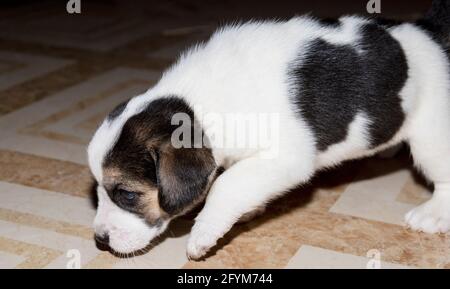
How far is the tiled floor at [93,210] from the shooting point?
2.85 meters

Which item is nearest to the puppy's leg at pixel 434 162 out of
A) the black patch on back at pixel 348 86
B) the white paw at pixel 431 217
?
the white paw at pixel 431 217

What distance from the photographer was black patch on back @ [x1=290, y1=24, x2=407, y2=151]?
287 cm

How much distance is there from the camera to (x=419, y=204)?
132 inches

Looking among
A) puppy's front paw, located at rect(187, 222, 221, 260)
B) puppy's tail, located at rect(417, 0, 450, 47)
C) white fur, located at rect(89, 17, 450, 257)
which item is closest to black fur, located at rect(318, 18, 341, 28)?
white fur, located at rect(89, 17, 450, 257)

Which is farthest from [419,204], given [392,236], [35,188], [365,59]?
[35,188]

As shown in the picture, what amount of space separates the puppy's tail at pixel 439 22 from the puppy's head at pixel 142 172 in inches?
50.8

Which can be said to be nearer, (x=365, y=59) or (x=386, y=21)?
(x=365, y=59)

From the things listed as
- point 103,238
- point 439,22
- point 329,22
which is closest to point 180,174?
point 103,238

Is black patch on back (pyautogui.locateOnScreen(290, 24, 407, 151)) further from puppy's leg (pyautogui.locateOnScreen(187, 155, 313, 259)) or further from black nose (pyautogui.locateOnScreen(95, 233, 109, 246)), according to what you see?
black nose (pyautogui.locateOnScreen(95, 233, 109, 246))

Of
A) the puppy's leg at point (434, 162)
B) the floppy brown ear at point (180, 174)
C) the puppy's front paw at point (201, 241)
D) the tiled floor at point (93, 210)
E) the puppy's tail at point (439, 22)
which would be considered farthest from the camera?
the puppy's tail at point (439, 22)

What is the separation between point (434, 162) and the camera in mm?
3102

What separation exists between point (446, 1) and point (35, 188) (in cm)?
227

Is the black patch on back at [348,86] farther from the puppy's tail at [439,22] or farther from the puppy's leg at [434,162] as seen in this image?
the puppy's tail at [439,22]
